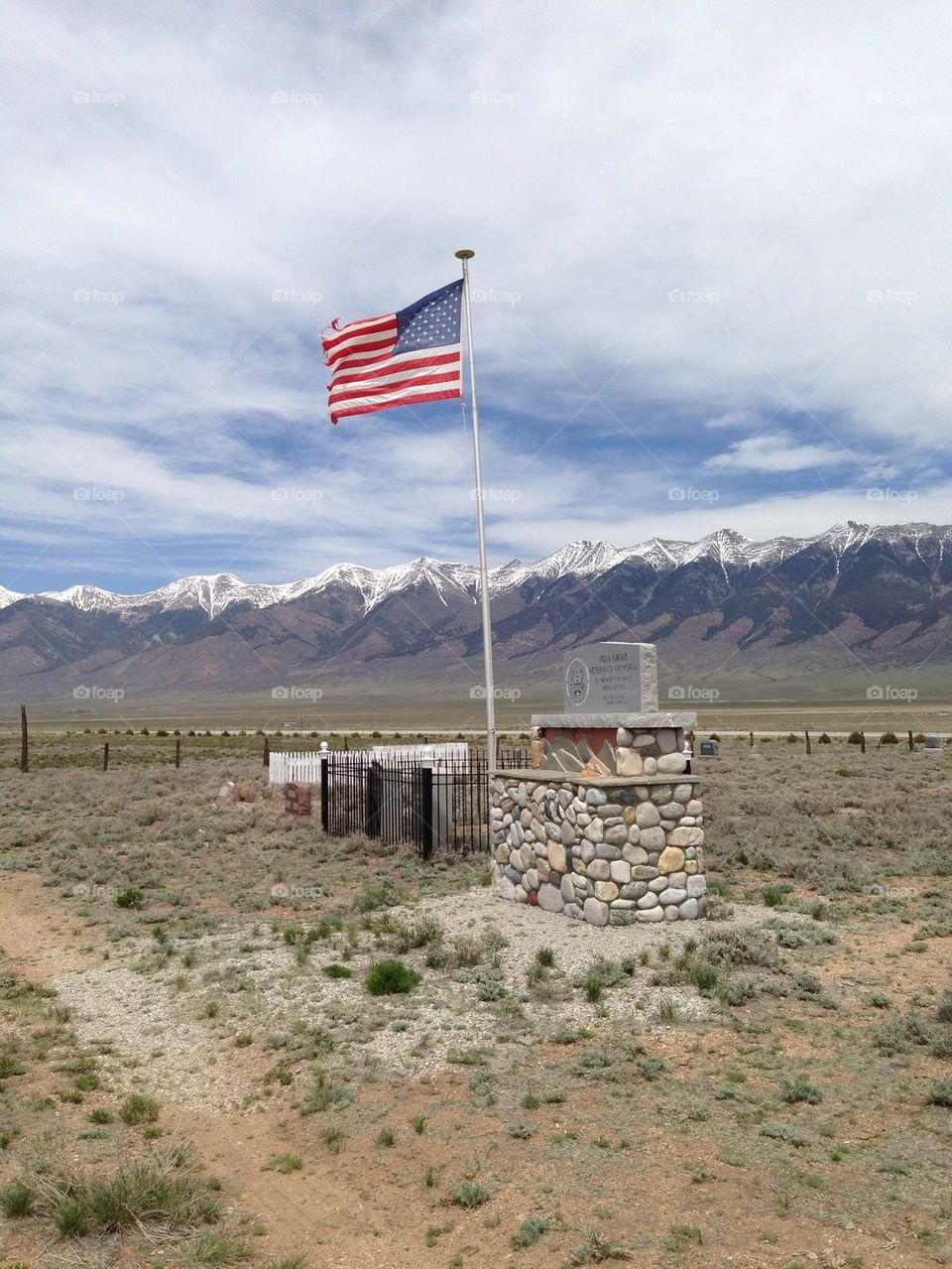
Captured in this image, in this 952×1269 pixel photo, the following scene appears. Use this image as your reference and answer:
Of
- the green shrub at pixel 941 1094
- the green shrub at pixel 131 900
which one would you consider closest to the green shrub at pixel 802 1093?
the green shrub at pixel 941 1094

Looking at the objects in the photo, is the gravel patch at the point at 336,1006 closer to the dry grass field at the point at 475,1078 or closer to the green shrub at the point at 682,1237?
the dry grass field at the point at 475,1078

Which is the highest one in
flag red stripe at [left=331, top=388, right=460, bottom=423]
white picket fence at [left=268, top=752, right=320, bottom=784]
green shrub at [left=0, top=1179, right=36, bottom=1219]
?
flag red stripe at [left=331, top=388, right=460, bottom=423]

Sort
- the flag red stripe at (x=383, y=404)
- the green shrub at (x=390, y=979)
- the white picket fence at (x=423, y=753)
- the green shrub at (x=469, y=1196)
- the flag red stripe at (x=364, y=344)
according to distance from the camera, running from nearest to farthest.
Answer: the green shrub at (x=469, y=1196) → the green shrub at (x=390, y=979) → the flag red stripe at (x=383, y=404) → the flag red stripe at (x=364, y=344) → the white picket fence at (x=423, y=753)

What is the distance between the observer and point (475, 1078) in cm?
695

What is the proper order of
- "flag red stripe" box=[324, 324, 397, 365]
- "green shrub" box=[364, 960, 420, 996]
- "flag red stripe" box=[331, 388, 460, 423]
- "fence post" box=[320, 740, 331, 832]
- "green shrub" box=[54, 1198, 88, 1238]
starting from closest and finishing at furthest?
1. "green shrub" box=[54, 1198, 88, 1238]
2. "green shrub" box=[364, 960, 420, 996]
3. "flag red stripe" box=[331, 388, 460, 423]
4. "flag red stripe" box=[324, 324, 397, 365]
5. "fence post" box=[320, 740, 331, 832]

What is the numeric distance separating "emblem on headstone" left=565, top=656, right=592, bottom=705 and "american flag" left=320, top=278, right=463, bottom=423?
200 inches

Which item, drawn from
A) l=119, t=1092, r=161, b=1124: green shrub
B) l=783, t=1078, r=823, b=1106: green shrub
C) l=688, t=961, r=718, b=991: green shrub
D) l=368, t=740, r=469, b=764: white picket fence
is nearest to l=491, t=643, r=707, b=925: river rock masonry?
l=688, t=961, r=718, b=991: green shrub

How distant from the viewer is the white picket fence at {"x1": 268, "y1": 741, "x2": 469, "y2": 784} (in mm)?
22734

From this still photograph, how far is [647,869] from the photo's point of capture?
11.1 m

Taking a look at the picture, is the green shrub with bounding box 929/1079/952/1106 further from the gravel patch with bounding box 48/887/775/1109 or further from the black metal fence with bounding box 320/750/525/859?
the black metal fence with bounding box 320/750/525/859

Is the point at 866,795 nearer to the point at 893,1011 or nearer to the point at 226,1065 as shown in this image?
the point at 893,1011

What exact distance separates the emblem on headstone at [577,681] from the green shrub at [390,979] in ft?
15.0

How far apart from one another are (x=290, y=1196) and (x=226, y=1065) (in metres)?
2.17

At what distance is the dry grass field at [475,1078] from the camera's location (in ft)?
16.4
